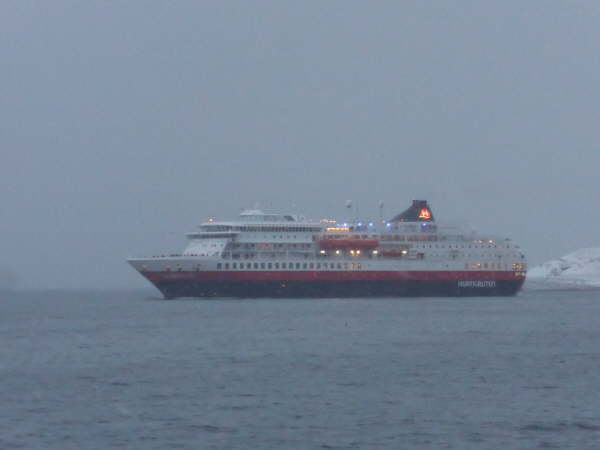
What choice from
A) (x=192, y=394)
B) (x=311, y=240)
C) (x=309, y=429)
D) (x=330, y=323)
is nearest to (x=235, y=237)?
(x=311, y=240)

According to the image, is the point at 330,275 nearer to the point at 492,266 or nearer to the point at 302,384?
the point at 492,266

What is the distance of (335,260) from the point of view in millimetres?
89125

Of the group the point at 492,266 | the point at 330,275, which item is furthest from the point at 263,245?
the point at 492,266

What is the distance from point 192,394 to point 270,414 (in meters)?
4.19

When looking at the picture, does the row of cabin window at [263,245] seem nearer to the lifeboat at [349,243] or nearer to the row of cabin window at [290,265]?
the row of cabin window at [290,265]

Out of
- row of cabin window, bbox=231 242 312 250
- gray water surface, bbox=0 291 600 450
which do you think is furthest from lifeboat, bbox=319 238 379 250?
gray water surface, bbox=0 291 600 450

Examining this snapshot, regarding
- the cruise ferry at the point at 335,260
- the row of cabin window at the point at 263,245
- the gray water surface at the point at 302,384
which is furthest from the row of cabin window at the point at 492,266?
the gray water surface at the point at 302,384

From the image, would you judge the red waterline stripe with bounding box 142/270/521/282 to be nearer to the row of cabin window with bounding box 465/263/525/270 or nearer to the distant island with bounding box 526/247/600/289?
the row of cabin window with bounding box 465/263/525/270

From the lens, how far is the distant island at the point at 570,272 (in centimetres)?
15575

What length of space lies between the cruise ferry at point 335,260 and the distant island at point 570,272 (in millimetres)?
60943

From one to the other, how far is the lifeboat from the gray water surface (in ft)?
83.0

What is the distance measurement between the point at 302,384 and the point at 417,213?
58370 millimetres

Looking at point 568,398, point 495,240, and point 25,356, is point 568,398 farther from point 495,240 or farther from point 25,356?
point 495,240

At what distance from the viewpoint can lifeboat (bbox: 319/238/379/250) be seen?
89500 mm
